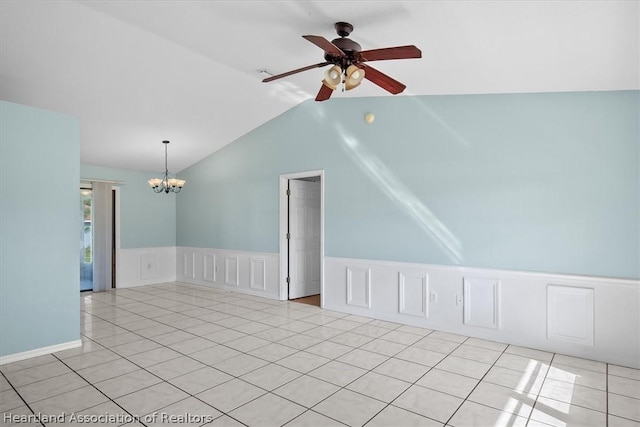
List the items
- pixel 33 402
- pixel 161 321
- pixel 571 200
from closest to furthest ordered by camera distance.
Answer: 1. pixel 33 402
2. pixel 571 200
3. pixel 161 321

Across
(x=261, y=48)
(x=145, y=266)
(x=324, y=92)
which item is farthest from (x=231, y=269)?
(x=324, y=92)

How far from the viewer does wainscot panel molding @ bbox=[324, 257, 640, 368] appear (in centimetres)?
348

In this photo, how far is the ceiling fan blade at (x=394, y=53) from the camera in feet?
7.82

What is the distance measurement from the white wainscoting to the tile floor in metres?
1.71

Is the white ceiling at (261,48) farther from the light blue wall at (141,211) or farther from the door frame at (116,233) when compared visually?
the door frame at (116,233)

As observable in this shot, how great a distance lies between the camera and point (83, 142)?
5879 millimetres

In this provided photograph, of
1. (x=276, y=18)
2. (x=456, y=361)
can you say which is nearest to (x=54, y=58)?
(x=276, y=18)

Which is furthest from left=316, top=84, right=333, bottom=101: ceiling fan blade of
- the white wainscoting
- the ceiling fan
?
the white wainscoting

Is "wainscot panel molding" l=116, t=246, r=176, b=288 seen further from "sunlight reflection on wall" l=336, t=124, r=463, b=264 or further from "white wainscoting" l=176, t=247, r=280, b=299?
"sunlight reflection on wall" l=336, t=124, r=463, b=264

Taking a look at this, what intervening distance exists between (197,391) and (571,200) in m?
3.86

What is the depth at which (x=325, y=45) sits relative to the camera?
2.46 m

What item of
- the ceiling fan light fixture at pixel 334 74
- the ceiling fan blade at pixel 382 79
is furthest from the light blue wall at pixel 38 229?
the ceiling fan blade at pixel 382 79

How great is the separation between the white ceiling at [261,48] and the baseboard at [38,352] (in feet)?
9.23

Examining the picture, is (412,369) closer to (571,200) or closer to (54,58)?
(571,200)
